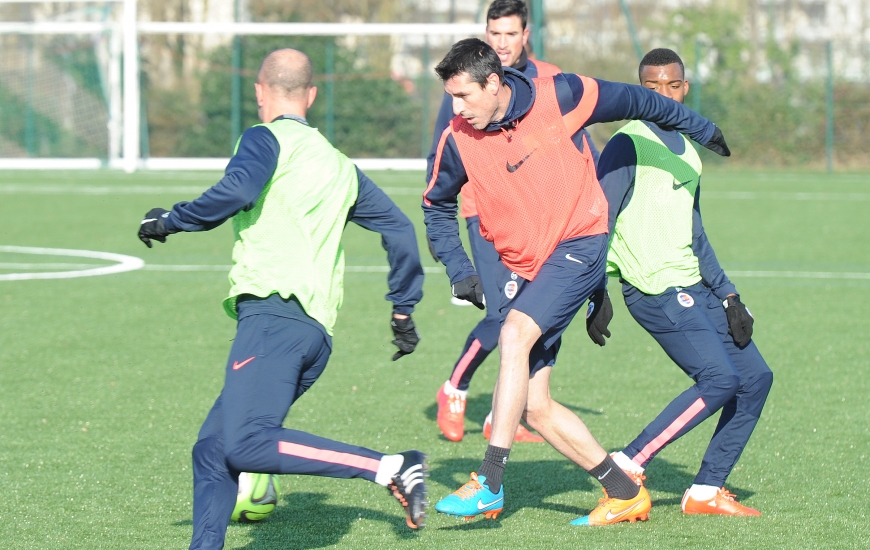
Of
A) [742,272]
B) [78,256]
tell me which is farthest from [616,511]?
[78,256]

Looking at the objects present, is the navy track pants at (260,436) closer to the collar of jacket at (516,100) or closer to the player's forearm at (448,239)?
the player's forearm at (448,239)

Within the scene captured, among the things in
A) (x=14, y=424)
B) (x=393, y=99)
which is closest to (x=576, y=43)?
(x=393, y=99)

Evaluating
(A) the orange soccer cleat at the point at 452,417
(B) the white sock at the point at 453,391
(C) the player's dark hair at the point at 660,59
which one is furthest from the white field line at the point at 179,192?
(C) the player's dark hair at the point at 660,59

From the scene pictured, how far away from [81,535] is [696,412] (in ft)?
8.62

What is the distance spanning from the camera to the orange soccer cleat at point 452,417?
6730mm

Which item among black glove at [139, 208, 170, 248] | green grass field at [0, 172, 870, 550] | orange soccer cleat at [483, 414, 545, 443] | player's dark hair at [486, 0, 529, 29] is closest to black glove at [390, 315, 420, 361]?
green grass field at [0, 172, 870, 550]

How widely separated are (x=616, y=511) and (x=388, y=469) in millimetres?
1308

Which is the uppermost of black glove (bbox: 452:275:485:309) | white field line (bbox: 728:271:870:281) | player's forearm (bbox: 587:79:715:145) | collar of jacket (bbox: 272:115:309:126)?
player's forearm (bbox: 587:79:715:145)

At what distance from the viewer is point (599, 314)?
5.27 metres

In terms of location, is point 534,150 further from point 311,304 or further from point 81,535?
point 81,535

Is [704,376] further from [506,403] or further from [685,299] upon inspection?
[506,403]

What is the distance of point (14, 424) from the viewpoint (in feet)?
22.3

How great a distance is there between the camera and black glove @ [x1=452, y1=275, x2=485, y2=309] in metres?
5.05

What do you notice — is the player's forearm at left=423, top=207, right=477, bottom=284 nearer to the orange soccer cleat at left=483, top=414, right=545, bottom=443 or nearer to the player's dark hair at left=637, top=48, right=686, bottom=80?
the player's dark hair at left=637, top=48, right=686, bottom=80
